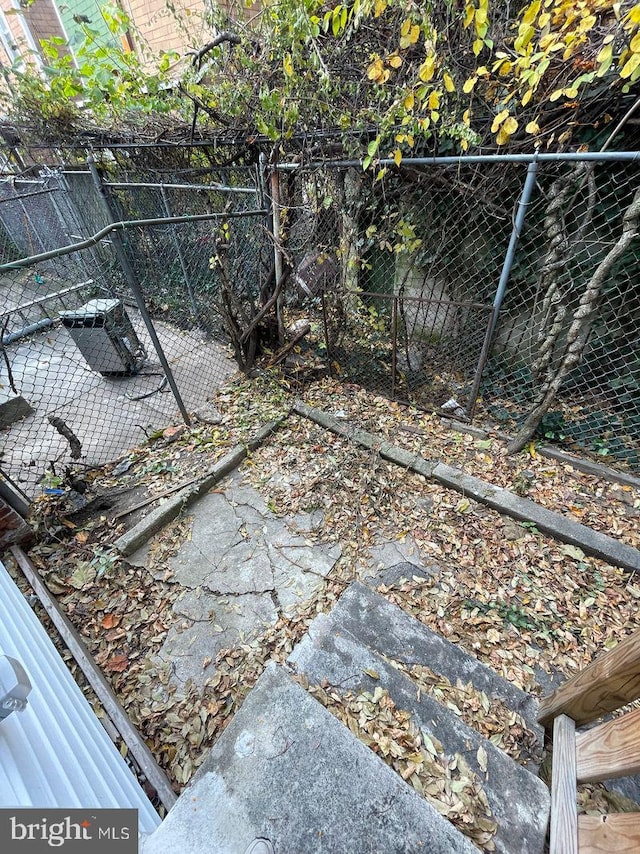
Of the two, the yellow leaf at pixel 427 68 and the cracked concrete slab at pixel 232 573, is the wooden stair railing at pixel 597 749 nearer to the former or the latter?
the cracked concrete slab at pixel 232 573

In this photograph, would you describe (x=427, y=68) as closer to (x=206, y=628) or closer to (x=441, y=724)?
(x=441, y=724)

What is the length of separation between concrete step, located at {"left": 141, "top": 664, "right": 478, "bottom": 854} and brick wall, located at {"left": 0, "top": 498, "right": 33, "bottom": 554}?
1.97m

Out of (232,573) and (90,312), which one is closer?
(232,573)

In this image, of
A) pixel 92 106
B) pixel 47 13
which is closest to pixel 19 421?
pixel 92 106

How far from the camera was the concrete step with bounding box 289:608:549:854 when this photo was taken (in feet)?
3.86

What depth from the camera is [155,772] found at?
1.47 metres

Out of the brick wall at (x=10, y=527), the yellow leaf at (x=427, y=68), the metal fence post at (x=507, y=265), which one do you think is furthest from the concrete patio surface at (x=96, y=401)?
the yellow leaf at (x=427, y=68)

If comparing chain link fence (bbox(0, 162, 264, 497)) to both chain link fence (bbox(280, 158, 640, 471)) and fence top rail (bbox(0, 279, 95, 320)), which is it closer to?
fence top rail (bbox(0, 279, 95, 320))

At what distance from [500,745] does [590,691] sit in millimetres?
681

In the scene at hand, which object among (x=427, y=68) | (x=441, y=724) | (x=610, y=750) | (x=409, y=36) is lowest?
(x=441, y=724)

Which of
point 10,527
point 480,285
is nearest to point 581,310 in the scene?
point 480,285

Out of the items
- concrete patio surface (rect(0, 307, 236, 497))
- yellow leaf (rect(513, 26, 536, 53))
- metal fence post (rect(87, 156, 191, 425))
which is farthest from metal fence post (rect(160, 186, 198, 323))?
yellow leaf (rect(513, 26, 536, 53))

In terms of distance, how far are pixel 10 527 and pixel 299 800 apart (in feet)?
7.63

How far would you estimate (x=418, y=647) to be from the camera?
1773 mm
